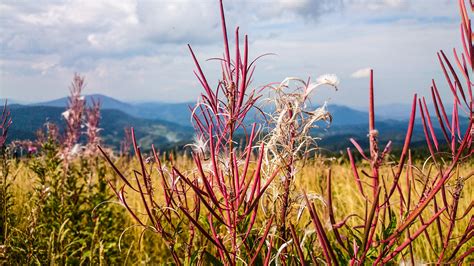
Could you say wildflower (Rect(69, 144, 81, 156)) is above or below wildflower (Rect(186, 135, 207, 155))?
below

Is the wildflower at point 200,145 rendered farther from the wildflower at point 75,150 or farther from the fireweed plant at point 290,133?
the wildflower at point 75,150

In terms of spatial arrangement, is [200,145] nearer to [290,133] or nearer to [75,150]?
[290,133]

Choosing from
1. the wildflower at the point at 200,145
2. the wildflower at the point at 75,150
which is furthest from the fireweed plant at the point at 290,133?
the wildflower at the point at 75,150

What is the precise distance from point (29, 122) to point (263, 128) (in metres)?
5.92

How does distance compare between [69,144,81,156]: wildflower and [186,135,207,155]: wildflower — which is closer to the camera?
[186,135,207,155]: wildflower

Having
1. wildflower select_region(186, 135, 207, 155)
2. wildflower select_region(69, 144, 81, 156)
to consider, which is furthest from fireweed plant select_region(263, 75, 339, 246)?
wildflower select_region(69, 144, 81, 156)

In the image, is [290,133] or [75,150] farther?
[75,150]

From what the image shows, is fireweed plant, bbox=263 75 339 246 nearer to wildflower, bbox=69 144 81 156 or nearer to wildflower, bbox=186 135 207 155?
wildflower, bbox=186 135 207 155

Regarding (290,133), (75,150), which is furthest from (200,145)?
(75,150)

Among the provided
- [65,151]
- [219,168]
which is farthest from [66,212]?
[219,168]

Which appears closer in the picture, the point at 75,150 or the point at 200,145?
the point at 200,145

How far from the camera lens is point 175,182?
63.1 inches

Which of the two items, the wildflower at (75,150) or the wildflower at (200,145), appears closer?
the wildflower at (200,145)

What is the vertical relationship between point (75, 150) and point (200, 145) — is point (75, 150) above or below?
below
